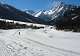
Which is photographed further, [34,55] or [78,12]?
[78,12]

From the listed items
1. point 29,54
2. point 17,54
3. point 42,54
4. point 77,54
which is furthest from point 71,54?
point 17,54

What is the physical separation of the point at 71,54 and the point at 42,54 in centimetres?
197

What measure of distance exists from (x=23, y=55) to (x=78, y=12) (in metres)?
138

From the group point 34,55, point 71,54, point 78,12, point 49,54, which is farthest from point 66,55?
point 78,12

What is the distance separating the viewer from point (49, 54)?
41.4 ft

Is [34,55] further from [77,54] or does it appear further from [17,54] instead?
[77,54]

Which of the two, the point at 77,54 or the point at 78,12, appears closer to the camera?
the point at 77,54

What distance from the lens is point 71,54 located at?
1230 cm

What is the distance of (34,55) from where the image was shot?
12258mm

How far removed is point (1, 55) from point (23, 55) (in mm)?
1511

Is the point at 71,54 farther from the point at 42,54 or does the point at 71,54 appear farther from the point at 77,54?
the point at 42,54

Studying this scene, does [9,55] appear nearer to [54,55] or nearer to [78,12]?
[54,55]

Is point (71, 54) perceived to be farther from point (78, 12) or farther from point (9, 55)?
point (78, 12)

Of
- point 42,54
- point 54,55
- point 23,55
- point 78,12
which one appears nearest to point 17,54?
point 23,55
